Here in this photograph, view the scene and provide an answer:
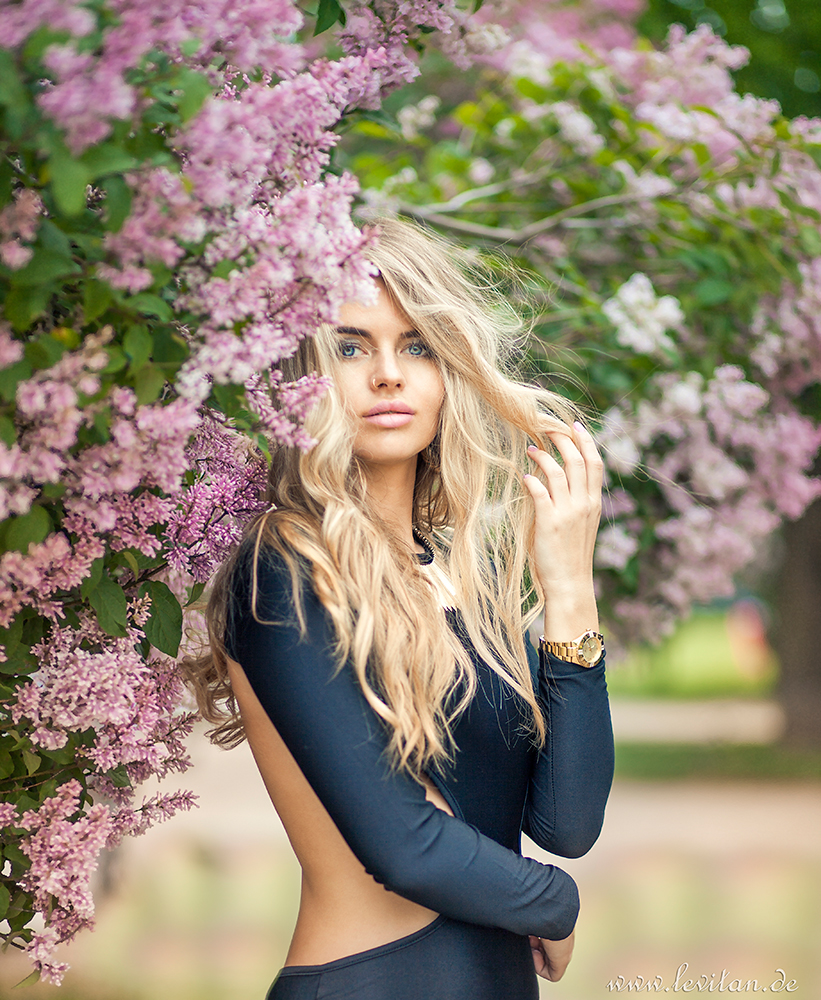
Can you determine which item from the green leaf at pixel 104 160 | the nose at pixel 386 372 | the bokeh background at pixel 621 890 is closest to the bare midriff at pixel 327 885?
the nose at pixel 386 372

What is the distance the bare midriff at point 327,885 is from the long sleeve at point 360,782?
0.15 metres

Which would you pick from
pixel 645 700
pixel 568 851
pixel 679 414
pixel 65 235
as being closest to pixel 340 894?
pixel 568 851

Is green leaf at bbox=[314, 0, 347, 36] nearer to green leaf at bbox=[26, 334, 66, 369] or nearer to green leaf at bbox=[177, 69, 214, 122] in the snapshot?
green leaf at bbox=[177, 69, 214, 122]

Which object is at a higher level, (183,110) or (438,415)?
(183,110)

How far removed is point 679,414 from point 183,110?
3.38 metres

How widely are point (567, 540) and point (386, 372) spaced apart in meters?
0.49

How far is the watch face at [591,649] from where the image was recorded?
72.1 inches

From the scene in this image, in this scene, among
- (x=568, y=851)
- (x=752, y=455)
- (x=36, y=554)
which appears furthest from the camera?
(x=752, y=455)

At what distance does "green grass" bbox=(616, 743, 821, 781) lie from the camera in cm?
1110

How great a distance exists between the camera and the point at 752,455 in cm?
462

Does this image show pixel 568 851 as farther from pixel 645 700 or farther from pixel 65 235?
pixel 645 700

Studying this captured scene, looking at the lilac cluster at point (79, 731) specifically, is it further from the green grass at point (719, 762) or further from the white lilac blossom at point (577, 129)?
the green grass at point (719, 762)

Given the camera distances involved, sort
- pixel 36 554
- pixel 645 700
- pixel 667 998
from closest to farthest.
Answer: pixel 36 554
pixel 667 998
pixel 645 700

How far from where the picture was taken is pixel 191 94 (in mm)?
1097
